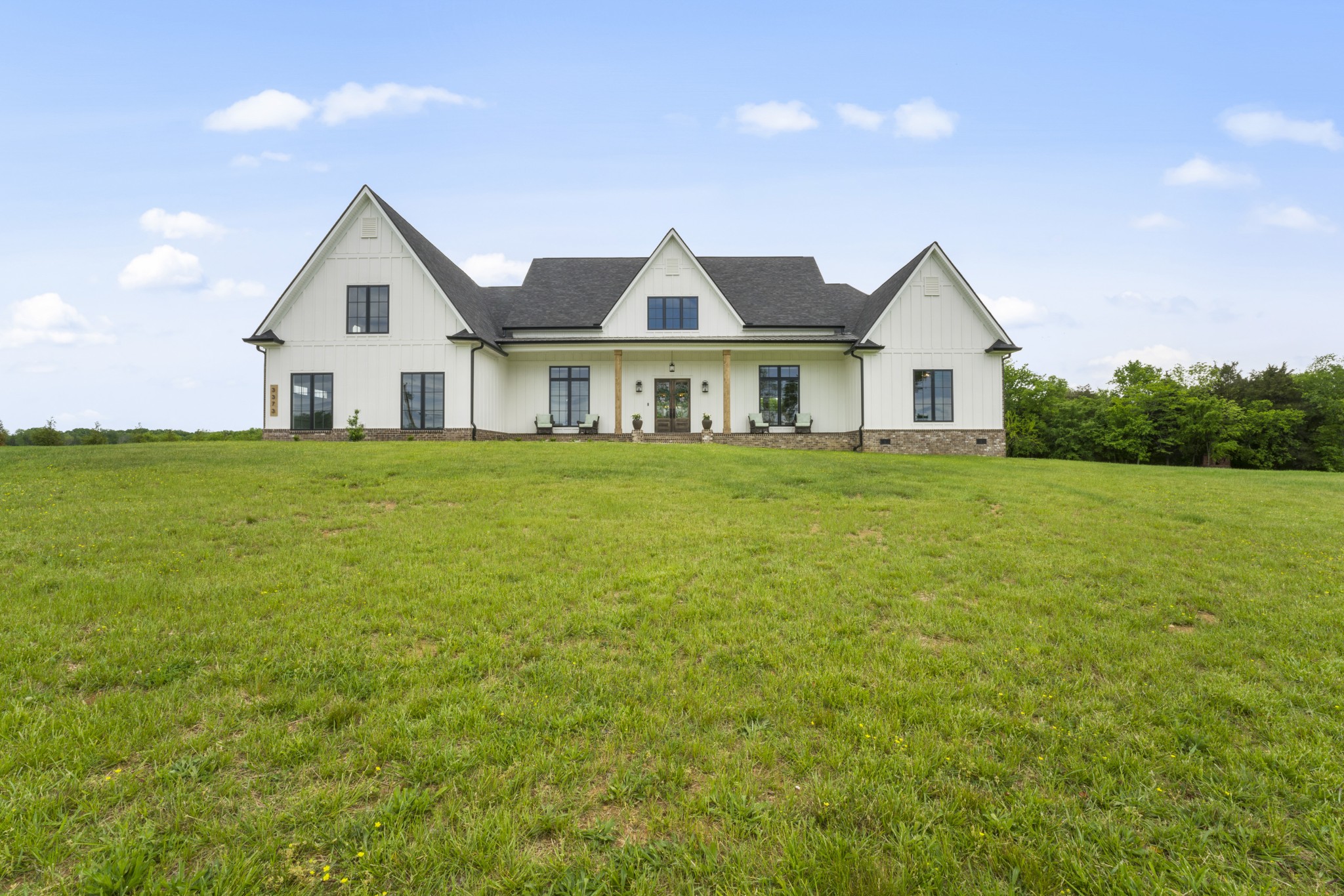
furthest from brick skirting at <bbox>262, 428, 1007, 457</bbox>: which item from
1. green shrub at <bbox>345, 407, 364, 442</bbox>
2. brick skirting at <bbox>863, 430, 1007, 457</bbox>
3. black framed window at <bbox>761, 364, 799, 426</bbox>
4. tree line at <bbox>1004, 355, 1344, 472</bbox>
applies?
tree line at <bbox>1004, 355, 1344, 472</bbox>

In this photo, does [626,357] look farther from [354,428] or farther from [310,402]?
[310,402]

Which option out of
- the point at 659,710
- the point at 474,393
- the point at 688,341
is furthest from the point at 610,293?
the point at 659,710

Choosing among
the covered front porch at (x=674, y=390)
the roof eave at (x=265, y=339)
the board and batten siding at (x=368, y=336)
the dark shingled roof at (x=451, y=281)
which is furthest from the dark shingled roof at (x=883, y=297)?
the roof eave at (x=265, y=339)

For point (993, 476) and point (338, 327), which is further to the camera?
point (338, 327)

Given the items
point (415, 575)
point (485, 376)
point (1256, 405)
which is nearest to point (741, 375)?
point (485, 376)

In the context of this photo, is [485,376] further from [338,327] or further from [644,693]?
[644,693]

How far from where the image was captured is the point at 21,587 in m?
4.95

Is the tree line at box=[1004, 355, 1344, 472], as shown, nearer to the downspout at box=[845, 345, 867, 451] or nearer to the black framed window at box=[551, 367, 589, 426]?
the downspout at box=[845, 345, 867, 451]

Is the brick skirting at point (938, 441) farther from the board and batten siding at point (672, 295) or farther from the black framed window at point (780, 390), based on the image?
the board and batten siding at point (672, 295)

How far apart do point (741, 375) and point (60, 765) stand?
2123 cm

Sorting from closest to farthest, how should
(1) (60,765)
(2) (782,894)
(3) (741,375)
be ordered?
1. (2) (782,894)
2. (1) (60,765)
3. (3) (741,375)

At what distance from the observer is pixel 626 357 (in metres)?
22.3

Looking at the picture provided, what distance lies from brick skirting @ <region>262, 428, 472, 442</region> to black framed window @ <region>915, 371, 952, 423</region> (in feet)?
56.9

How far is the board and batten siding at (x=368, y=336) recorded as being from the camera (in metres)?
20.0
